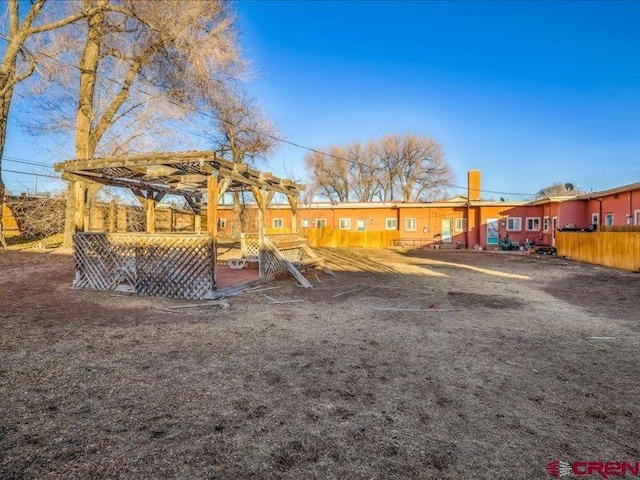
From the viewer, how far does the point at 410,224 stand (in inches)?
1178

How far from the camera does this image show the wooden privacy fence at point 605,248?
13.8 meters

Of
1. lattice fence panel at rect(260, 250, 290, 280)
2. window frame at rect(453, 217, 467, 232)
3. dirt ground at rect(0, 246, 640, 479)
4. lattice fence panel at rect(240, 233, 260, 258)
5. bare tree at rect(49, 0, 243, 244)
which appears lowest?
dirt ground at rect(0, 246, 640, 479)

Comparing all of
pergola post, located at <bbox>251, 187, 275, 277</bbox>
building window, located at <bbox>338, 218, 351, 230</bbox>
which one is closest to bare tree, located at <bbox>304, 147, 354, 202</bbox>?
building window, located at <bbox>338, 218, 351, 230</bbox>

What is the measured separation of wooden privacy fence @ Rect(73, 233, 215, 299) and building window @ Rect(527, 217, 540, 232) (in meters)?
26.3

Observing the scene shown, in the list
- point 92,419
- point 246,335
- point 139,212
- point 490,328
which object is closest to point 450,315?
point 490,328

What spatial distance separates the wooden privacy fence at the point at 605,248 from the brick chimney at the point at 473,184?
10778 millimetres

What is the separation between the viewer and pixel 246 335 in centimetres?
507

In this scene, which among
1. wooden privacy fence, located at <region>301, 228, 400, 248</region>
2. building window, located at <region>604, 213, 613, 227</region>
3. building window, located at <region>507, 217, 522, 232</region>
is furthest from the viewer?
wooden privacy fence, located at <region>301, 228, 400, 248</region>

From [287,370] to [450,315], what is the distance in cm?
384

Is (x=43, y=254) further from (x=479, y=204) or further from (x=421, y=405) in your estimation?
(x=479, y=204)

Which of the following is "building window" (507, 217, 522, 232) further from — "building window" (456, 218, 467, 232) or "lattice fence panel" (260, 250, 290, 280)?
Answer: "lattice fence panel" (260, 250, 290, 280)

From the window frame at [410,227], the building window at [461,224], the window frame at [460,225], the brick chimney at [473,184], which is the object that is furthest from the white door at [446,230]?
the brick chimney at [473,184]

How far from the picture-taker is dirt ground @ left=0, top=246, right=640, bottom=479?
227 cm

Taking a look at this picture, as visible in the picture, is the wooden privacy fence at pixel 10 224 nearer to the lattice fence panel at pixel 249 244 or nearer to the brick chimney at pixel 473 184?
the lattice fence panel at pixel 249 244
